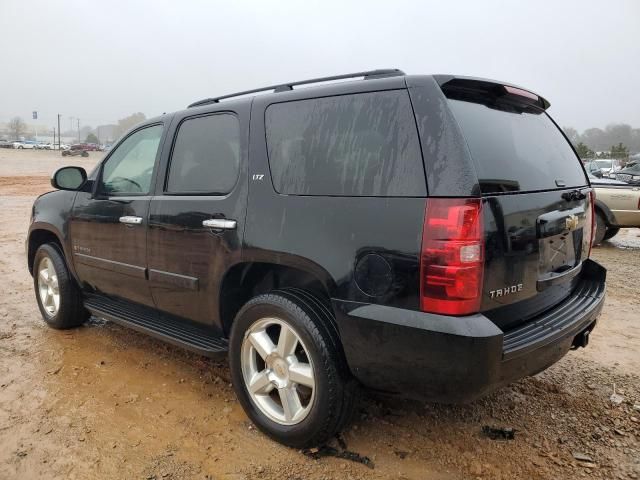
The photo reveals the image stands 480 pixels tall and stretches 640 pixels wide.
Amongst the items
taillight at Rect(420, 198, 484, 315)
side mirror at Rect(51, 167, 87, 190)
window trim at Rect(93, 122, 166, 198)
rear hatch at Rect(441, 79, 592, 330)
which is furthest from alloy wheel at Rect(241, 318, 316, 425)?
side mirror at Rect(51, 167, 87, 190)

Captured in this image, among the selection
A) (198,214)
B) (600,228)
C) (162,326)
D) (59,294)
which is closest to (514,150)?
(198,214)

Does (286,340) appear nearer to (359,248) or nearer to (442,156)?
(359,248)

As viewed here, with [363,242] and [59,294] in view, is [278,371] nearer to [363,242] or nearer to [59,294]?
[363,242]

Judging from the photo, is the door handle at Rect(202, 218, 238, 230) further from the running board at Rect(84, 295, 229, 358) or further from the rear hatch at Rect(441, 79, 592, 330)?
the rear hatch at Rect(441, 79, 592, 330)

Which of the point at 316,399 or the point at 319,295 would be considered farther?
the point at 319,295

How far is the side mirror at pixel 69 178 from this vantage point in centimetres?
394

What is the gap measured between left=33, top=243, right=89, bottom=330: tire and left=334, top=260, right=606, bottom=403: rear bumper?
118 inches

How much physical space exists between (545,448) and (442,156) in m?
1.69

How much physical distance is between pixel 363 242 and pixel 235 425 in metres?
1.43

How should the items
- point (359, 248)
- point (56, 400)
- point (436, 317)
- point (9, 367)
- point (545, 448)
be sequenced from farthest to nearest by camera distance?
point (9, 367) < point (56, 400) < point (545, 448) < point (359, 248) < point (436, 317)

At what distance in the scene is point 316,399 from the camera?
2.44 meters

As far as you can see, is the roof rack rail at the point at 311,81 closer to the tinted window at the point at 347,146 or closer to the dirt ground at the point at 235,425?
the tinted window at the point at 347,146

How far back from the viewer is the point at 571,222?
8.55ft

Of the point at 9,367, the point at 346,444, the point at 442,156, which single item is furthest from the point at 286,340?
the point at 9,367
